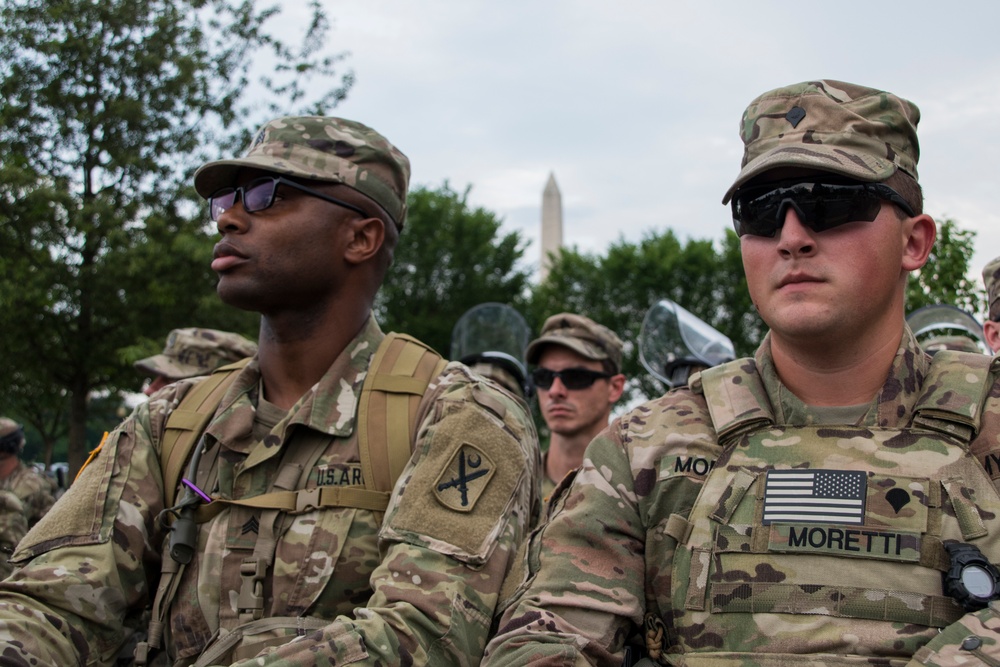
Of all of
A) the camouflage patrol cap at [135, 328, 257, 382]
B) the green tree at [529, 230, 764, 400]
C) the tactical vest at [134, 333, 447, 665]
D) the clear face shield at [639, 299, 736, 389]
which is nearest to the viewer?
the tactical vest at [134, 333, 447, 665]

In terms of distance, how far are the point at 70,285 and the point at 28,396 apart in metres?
6.25

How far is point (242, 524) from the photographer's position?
331cm

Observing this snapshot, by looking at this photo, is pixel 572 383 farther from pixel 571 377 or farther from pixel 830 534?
pixel 830 534

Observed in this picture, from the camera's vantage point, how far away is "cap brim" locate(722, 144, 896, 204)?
2428 millimetres

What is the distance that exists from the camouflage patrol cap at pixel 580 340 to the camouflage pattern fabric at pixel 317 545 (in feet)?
12.0

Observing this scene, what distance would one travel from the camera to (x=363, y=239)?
3.80m

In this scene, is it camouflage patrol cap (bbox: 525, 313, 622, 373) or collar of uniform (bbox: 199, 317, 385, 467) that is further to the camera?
camouflage patrol cap (bbox: 525, 313, 622, 373)

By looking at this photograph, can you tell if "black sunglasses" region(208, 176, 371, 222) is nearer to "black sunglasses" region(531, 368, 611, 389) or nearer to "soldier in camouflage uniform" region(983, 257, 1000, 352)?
"soldier in camouflage uniform" region(983, 257, 1000, 352)

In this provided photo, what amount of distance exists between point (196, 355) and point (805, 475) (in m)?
6.23

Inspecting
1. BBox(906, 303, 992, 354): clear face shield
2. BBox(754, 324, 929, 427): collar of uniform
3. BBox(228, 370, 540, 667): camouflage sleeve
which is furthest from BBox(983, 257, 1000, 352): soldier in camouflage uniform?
BBox(228, 370, 540, 667): camouflage sleeve

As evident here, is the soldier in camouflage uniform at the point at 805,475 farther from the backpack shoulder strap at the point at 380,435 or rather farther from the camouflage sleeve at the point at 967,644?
the backpack shoulder strap at the point at 380,435

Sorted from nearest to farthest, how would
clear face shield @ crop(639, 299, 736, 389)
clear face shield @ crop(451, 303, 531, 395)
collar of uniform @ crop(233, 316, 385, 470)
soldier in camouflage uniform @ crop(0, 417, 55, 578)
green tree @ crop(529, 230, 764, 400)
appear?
collar of uniform @ crop(233, 316, 385, 470)
clear face shield @ crop(639, 299, 736, 389)
clear face shield @ crop(451, 303, 531, 395)
soldier in camouflage uniform @ crop(0, 417, 55, 578)
green tree @ crop(529, 230, 764, 400)

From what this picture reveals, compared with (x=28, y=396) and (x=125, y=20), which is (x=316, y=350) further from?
(x=28, y=396)

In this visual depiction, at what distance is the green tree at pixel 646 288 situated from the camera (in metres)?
30.6
